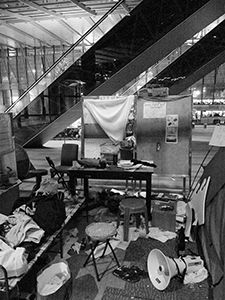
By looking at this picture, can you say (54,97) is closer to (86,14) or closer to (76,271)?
(86,14)

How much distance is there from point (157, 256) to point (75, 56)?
17.3 feet

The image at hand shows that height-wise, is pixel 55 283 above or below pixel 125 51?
below

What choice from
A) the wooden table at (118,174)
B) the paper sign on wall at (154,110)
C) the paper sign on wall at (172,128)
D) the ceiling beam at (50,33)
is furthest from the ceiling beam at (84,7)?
the wooden table at (118,174)

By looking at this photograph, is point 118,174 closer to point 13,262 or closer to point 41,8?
point 13,262

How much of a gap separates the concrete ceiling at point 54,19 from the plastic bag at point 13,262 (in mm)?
5247

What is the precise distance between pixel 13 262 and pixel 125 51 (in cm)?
503

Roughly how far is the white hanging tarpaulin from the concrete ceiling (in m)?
2.13

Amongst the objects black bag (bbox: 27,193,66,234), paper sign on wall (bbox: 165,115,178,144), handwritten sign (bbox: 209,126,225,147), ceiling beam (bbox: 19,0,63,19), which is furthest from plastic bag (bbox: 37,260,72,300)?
ceiling beam (bbox: 19,0,63,19)

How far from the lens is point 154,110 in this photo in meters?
4.60

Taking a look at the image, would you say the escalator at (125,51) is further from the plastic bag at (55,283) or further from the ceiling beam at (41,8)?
the plastic bag at (55,283)

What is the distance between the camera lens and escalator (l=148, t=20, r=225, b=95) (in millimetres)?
7625

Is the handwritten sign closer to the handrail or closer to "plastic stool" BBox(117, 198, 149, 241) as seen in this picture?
"plastic stool" BBox(117, 198, 149, 241)

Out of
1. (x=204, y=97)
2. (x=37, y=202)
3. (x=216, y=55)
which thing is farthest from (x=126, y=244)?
(x=204, y=97)

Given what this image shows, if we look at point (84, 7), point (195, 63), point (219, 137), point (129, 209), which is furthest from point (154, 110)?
point (84, 7)
